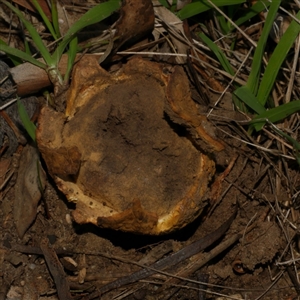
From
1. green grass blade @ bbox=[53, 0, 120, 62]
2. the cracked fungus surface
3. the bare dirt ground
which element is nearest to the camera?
the cracked fungus surface

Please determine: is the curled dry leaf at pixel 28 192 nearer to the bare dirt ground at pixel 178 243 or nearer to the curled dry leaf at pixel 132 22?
the bare dirt ground at pixel 178 243

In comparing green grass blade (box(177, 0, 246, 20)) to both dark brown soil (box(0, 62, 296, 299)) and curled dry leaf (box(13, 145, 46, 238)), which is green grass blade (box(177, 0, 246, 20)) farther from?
curled dry leaf (box(13, 145, 46, 238))

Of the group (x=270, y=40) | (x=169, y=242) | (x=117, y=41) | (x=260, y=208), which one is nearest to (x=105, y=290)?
(x=169, y=242)

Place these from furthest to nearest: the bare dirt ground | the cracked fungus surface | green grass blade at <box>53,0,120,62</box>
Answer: green grass blade at <box>53,0,120,62</box> < the bare dirt ground < the cracked fungus surface

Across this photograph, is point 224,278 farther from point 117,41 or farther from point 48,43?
point 48,43

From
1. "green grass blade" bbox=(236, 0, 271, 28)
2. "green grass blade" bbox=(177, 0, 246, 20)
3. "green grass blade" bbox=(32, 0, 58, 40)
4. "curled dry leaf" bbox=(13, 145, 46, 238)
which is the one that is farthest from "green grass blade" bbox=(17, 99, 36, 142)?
"green grass blade" bbox=(236, 0, 271, 28)

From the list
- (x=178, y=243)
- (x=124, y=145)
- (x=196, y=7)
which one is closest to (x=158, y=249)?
(x=178, y=243)

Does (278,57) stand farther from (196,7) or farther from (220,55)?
(196,7)
